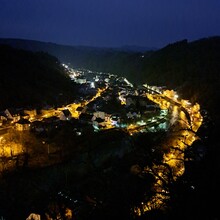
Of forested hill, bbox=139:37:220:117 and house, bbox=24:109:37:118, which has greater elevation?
forested hill, bbox=139:37:220:117

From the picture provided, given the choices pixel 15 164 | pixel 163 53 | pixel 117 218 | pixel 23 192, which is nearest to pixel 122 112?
pixel 15 164

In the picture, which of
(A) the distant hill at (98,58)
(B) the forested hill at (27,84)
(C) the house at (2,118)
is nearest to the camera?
(C) the house at (2,118)

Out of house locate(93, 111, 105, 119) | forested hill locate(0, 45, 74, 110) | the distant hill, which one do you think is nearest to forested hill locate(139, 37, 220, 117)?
the distant hill

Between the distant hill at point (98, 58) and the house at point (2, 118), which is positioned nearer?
the house at point (2, 118)

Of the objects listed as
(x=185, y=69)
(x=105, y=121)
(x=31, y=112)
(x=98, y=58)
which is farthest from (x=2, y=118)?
(x=98, y=58)

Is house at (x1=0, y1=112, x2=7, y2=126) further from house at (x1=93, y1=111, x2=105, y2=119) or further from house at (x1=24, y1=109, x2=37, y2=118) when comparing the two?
house at (x1=93, y1=111, x2=105, y2=119)

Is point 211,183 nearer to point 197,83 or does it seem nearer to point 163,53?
point 197,83

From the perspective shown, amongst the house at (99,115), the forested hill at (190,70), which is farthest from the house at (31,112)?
the forested hill at (190,70)

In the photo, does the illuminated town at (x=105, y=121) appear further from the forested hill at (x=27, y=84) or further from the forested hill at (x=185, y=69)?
the forested hill at (x=185, y=69)

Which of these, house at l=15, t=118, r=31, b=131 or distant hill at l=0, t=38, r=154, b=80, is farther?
distant hill at l=0, t=38, r=154, b=80
